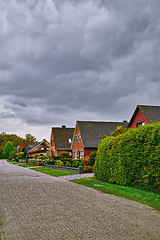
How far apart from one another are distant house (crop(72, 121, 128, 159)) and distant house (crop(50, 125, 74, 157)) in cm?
735

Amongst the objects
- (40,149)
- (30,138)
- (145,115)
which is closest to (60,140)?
(40,149)

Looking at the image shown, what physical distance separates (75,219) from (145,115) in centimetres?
2352

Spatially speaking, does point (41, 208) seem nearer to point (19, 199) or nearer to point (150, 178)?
point (19, 199)

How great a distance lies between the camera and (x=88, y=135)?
40.7 m

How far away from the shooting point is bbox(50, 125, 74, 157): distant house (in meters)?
51.1

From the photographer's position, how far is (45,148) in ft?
238

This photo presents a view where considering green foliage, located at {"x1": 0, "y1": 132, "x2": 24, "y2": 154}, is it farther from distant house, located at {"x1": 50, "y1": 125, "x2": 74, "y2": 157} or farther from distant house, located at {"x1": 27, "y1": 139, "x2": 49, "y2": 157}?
distant house, located at {"x1": 50, "y1": 125, "x2": 74, "y2": 157}

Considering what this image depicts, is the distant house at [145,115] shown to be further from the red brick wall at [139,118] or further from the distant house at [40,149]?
the distant house at [40,149]

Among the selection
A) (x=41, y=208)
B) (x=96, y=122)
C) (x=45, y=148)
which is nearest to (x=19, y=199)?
(x=41, y=208)

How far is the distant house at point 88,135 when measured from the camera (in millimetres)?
39312

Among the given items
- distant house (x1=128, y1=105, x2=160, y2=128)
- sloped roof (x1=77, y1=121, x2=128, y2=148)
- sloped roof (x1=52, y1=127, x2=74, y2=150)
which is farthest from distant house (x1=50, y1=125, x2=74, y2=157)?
distant house (x1=128, y1=105, x2=160, y2=128)

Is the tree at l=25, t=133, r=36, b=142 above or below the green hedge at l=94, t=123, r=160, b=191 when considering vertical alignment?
above

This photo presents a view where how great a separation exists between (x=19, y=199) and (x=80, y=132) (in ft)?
106

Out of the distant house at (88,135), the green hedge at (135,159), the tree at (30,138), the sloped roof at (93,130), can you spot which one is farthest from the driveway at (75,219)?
the tree at (30,138)
